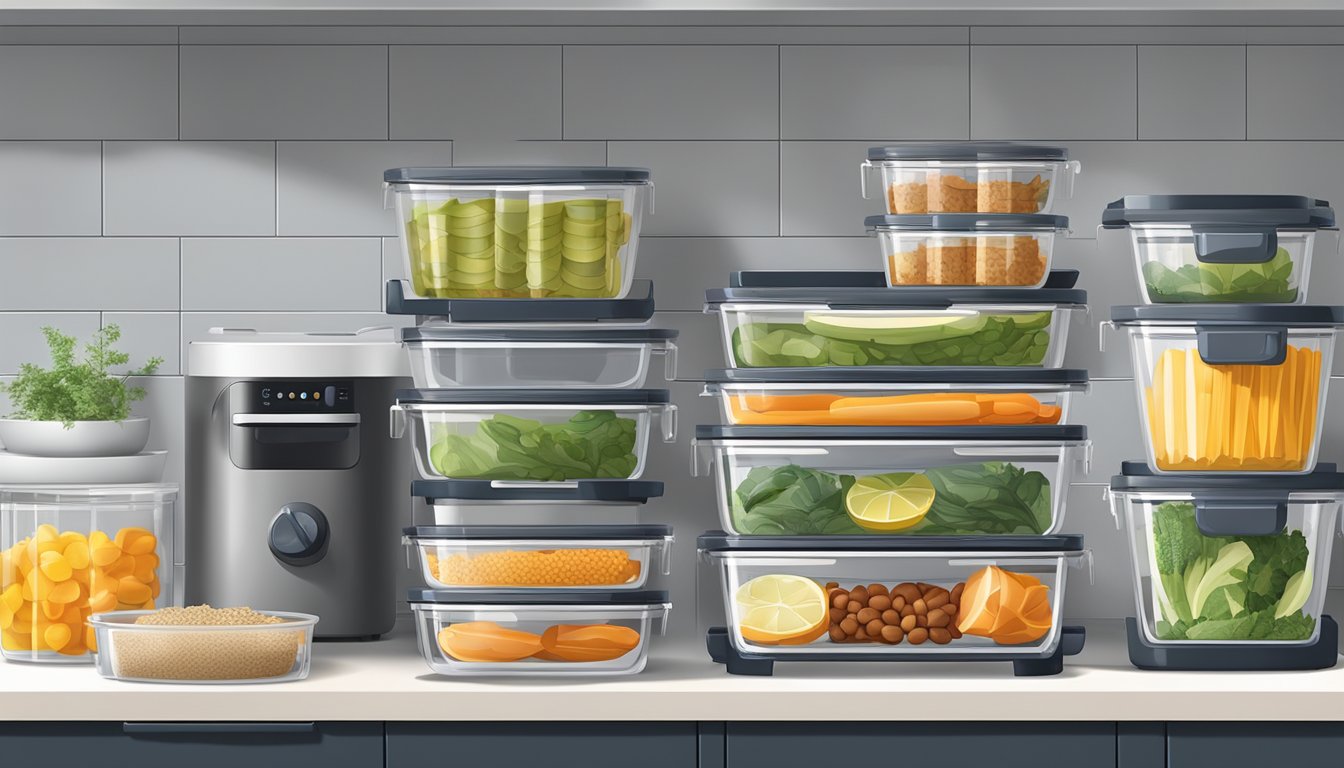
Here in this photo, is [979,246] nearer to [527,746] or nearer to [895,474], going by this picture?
[895,474]

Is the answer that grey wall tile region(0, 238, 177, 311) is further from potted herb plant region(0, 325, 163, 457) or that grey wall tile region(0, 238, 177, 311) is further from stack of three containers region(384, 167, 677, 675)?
stack of three containers region(384, 167, 677, 675)

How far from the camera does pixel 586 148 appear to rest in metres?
1.98

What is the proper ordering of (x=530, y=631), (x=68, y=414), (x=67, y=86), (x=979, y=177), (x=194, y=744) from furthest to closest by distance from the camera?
(x=67, y=86)
(x=68, y=414)
(x=979, y=177)
(x=530, y=631)
(x=194, y=744)

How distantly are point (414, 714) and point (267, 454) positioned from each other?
0.42 metres

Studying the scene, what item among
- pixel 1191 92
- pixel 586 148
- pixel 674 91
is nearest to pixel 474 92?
pixel 586 148

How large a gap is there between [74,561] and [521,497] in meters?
0.51

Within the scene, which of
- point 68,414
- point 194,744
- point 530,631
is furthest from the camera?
point 68,414

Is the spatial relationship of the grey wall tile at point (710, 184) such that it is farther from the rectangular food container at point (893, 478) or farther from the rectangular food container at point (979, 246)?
the rectangular food container at point (893, 478)

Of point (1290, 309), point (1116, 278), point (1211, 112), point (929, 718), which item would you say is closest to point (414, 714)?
point (929, 718)

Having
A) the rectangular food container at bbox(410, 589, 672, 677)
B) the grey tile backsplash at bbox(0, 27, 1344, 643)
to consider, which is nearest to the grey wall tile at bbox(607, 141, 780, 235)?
the grey tile backsplash at bbox(0, 27, 1344, 643)

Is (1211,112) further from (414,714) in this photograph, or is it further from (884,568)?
(414,714)

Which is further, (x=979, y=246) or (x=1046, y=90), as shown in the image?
(x=1046, y=90)

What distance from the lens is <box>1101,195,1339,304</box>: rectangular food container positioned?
1.56 metres

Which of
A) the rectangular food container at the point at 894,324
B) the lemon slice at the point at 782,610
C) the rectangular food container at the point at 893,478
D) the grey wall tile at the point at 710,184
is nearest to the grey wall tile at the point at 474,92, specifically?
the grey wall tile at the point at 710,184
